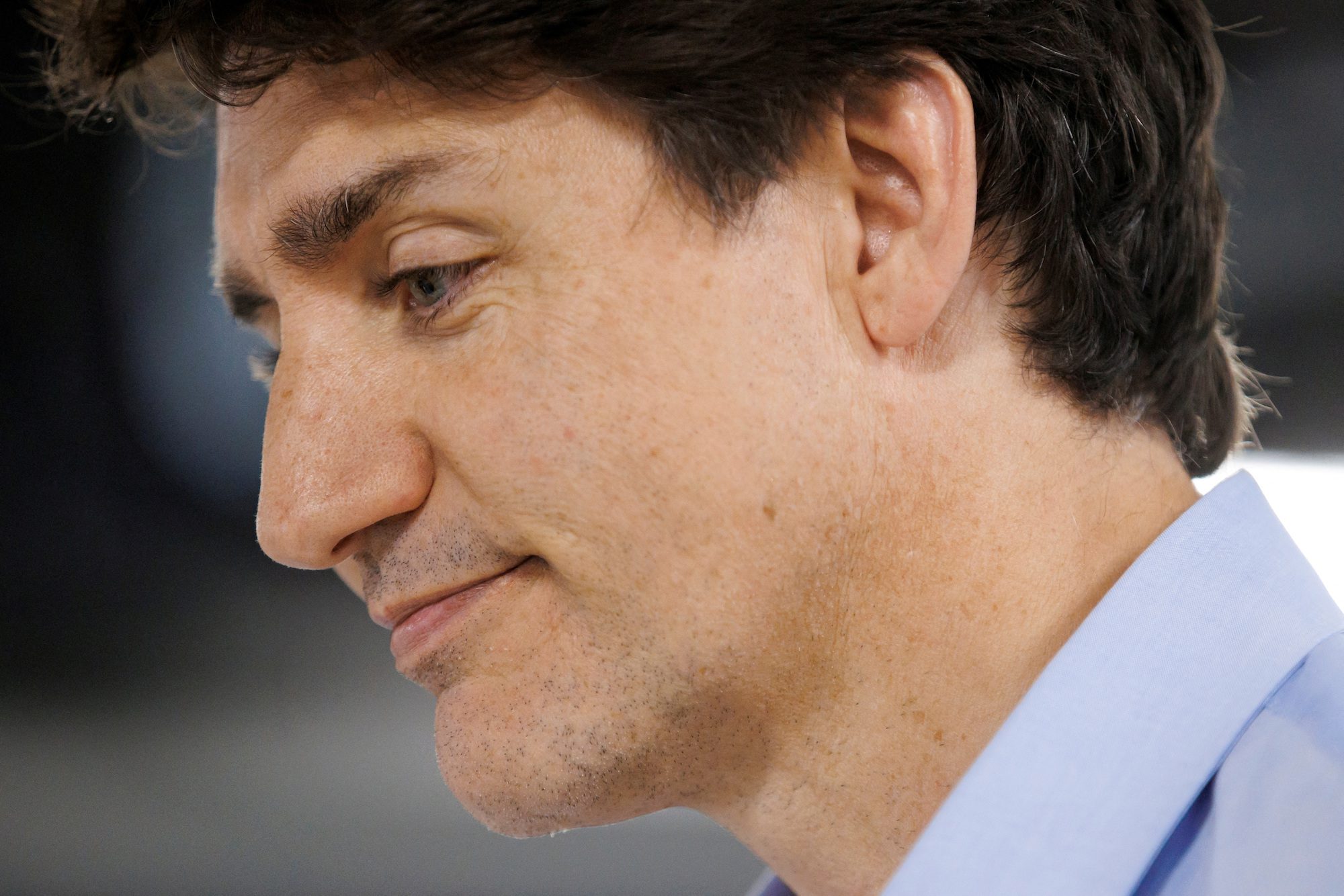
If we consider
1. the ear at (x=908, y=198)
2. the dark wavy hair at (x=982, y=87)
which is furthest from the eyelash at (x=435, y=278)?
the ear at (x=908, y=198)

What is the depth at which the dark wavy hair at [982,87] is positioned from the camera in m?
0.64

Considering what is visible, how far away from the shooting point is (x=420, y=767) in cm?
178

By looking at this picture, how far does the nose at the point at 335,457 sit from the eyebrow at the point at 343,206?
6 centimetres

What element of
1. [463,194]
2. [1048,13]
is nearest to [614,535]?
[463,194]

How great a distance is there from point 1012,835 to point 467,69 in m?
0.50

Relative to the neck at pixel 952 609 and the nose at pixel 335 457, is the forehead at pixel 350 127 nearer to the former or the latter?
the nose at pixel 335 457

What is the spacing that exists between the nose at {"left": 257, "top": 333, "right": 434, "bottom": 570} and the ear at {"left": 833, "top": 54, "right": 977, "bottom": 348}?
0.27 metres

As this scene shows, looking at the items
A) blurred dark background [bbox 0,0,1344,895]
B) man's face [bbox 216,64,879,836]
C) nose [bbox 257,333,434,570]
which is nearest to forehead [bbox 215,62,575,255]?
man's face [bbox 216,64,879,836]

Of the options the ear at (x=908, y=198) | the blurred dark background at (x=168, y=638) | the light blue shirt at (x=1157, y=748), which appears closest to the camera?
the light blue shirt at (x=1157, y=748)

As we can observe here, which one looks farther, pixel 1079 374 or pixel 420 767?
pixel 420 767

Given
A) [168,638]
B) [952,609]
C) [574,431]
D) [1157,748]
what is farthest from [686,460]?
[168,638]

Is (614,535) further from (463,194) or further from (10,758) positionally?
(10,758)

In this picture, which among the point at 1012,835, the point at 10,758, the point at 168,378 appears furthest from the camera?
the point at 10,758

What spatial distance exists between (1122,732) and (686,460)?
0.87ft
